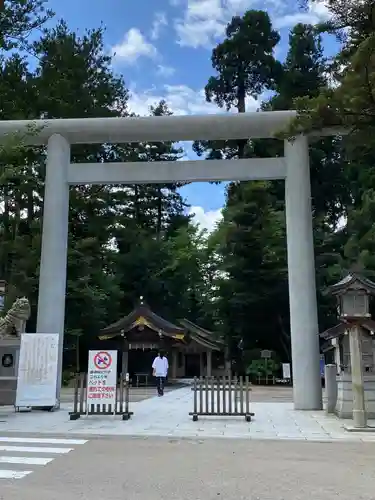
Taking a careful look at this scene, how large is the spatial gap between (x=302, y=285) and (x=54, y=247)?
674cm

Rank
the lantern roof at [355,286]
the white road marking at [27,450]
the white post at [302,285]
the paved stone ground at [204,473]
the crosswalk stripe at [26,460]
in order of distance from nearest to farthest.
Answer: the paved stone ground at [204,473]
the white road marking at [27,450]
the crosswalk stripe at [26,460]
the lantern roof at [355,286]
the white post at [302,285]

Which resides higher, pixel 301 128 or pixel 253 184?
pixel 253 184

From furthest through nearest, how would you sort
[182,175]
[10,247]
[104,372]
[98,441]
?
[10,247]
[182,175]
[104,372]
[98,441]

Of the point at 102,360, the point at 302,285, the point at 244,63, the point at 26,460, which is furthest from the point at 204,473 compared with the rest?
the point at 244,63

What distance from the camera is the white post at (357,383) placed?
9.72m

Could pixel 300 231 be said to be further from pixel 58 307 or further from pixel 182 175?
pixel 58 307

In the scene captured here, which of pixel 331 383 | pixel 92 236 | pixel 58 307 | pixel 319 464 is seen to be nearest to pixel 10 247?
pixel 92 236

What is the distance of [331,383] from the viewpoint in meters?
12.5

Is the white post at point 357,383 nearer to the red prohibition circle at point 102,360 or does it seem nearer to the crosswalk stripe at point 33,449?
the red prohibition circle at point 102,360

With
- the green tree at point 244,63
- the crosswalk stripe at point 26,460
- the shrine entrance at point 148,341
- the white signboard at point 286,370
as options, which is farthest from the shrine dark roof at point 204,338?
the crosswalk stripe at point 26,460

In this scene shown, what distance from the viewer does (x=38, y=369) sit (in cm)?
1216

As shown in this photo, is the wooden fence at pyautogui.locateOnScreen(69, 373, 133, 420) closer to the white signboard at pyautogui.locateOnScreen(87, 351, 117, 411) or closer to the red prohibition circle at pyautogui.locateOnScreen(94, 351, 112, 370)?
the white signboard at pyautogui.locateOnScreen(87, 351, 117, 411)

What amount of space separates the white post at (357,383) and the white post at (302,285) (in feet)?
9.83

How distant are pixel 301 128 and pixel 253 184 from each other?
67.6 ft
